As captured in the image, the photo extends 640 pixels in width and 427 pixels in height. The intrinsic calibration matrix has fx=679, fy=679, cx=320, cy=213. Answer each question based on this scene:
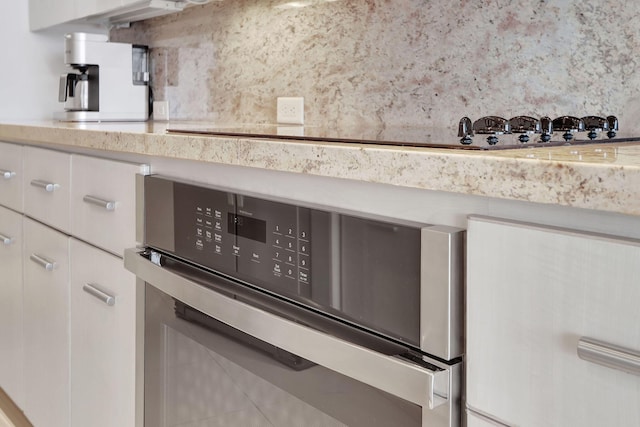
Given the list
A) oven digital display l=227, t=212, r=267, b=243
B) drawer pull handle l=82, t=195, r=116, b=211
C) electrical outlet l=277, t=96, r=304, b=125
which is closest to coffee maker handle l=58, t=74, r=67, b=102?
electrical outlet l=277, t=96, r=304, b=125

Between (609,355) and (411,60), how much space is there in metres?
1.07

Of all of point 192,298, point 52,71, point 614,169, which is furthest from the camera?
point 52,71

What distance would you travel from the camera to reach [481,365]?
26.6 inches

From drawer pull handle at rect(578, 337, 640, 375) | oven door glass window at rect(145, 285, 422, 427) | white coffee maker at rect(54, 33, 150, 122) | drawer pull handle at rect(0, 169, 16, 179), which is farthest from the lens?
white coffee maker at rect(54, 33, 150, 122)

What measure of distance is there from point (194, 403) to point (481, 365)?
23.8 inches

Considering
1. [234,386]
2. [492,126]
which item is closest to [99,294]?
[234,386]

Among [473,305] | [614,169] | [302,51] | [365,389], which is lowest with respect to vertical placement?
[365,389]

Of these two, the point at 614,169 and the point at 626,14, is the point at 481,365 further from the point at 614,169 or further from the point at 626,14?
the point at 626,14

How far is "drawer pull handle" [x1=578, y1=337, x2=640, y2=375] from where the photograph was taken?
541mm

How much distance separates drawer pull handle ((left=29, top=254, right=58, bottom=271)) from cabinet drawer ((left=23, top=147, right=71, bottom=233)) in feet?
0.31

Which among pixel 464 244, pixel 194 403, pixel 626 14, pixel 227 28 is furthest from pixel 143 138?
pixel 227 28

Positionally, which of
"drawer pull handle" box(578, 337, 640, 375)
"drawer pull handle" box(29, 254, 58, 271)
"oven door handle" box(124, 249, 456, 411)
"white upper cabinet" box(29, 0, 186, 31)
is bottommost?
"drawer pull handle" box(29, 254, 58, 271)

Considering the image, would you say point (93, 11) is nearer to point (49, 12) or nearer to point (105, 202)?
point (49, 12)

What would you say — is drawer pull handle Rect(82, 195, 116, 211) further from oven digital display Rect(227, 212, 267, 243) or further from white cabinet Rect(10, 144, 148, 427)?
oven digital display Rect(227, 212, 267, 243)
